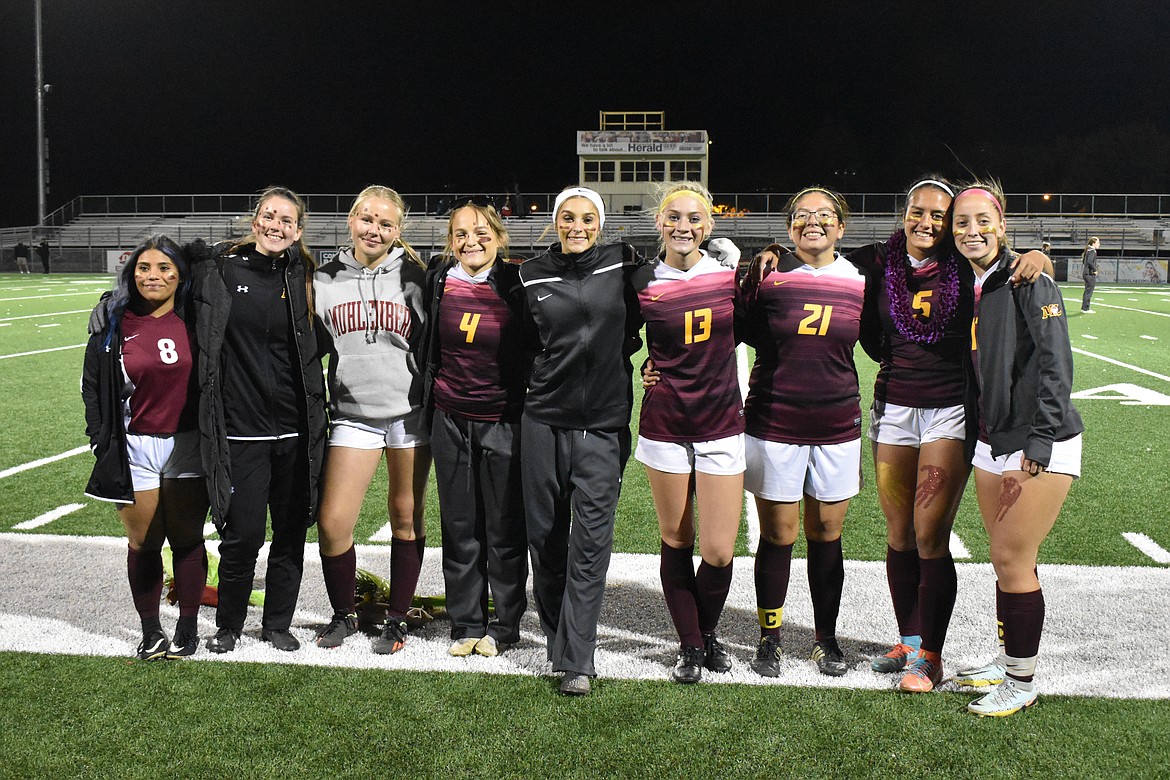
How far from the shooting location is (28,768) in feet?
9.02

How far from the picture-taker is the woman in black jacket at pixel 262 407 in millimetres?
3475

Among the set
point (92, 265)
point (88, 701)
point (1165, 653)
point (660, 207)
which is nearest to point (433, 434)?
point (660, 207)

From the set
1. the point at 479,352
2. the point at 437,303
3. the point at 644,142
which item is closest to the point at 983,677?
the point at 479,352

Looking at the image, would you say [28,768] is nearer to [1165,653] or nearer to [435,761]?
[435,761]

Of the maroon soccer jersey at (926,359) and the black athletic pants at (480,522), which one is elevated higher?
the maroon soccer jersey at (926,359)

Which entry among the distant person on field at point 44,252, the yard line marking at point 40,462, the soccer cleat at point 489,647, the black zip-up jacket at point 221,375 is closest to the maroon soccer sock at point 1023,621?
the soccer cleat at point 489,647

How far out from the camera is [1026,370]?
9.75 feet

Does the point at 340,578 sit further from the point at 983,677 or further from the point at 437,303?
Result: the point at 983,677

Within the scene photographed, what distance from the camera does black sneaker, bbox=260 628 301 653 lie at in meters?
3.67

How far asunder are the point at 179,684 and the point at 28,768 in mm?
620

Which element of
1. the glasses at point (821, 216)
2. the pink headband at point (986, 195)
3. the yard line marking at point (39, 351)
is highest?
the pink headband at point (986, 195)

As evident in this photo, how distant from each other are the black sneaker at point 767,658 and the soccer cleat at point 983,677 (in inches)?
25.2

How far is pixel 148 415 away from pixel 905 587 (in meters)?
2.92

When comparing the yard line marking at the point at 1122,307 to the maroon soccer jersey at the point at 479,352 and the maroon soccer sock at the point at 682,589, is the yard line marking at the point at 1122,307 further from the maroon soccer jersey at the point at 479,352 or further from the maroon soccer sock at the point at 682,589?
the maroon soccer jersey at the point at 479,352
